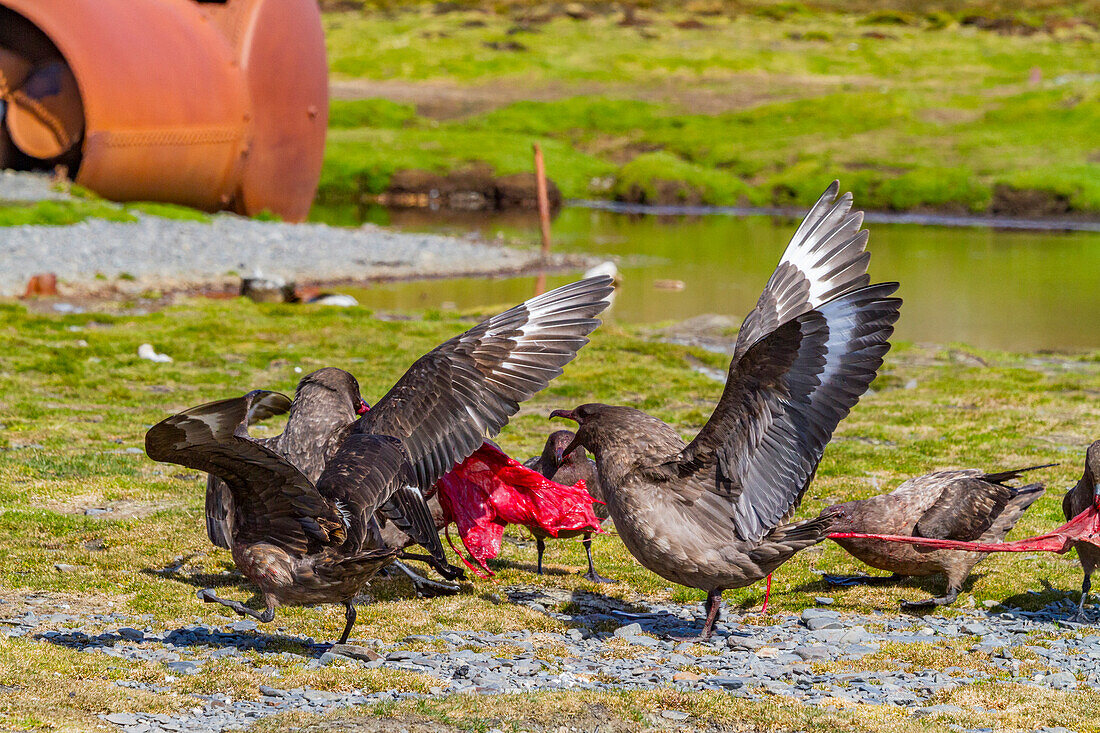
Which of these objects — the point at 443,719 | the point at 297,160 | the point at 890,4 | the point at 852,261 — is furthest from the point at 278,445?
the point at 890,4

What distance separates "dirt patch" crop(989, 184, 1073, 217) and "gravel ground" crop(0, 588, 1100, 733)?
4284cm

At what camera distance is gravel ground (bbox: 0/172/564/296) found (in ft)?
71.3

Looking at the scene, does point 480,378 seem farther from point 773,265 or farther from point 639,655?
point 773,265

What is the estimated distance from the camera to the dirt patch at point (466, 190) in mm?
49000

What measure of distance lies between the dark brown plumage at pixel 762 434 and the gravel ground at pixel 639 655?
46cm

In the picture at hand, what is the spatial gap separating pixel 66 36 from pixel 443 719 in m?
23.5

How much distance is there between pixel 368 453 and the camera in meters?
6.61

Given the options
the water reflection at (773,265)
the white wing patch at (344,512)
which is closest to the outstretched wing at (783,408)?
the white wing patch at (344,512)

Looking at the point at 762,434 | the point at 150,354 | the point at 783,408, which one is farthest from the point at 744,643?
the point at 150,354

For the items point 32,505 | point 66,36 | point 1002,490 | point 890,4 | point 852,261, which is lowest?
point 32,505

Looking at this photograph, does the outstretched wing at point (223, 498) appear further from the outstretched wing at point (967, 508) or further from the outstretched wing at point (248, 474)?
the outstretched wing at point (967, 508)

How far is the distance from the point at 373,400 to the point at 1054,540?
23.7 ft

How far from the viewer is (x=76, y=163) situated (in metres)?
27.9

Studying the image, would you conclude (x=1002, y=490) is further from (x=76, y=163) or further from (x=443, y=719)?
(x=76, y=163)
